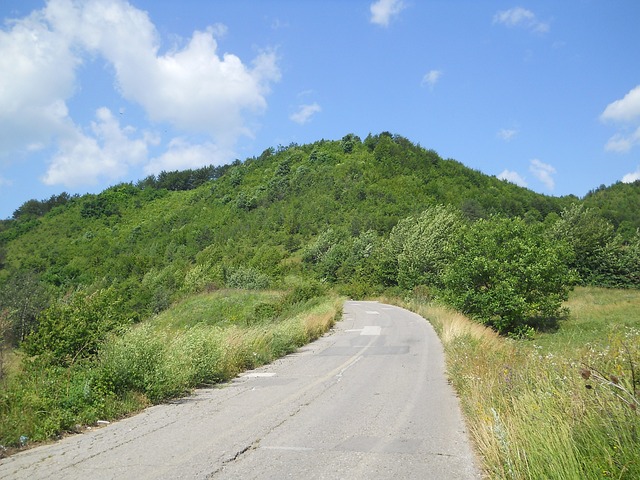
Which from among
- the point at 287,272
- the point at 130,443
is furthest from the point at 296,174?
the point at 130,443

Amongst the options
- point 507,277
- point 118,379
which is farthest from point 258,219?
point 118,379

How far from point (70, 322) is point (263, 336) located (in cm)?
713

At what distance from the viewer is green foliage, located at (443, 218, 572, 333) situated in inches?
1226

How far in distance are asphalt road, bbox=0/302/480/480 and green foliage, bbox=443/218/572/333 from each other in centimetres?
2183

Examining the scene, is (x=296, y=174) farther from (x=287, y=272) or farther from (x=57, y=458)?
(x=57, y=458)

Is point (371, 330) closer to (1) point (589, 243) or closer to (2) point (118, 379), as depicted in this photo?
(2) point (118, 379)

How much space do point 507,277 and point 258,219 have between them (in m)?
75.2

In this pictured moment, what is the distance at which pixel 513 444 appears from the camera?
4262 millimetres

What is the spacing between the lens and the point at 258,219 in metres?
102

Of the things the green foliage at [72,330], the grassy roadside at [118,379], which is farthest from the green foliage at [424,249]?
the green foliage at [72,330]

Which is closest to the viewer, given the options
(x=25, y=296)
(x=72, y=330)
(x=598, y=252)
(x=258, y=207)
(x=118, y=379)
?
(x=118, y=379)

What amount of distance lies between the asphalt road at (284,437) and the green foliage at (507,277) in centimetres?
2183

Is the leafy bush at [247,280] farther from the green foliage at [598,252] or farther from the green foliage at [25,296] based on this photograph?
the green foliage at [598,252]

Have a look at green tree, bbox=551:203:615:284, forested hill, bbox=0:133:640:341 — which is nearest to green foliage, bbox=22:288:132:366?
forested hill, bbox=0:133:640:341
